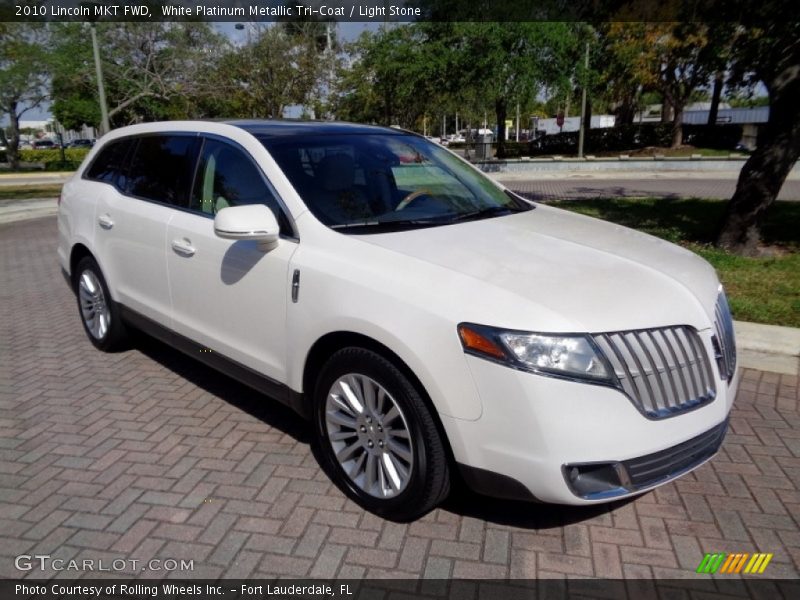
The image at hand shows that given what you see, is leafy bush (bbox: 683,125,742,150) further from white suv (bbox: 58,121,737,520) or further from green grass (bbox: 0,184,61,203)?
white suv (bbox: 58,121,737,520)

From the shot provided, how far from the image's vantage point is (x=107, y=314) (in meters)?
5.02

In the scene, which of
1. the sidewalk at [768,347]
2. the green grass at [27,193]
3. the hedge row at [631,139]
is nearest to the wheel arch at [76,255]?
the sidewalk at [768,347]

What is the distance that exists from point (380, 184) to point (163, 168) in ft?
5.37

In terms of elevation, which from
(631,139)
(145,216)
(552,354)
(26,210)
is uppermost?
(145,216)

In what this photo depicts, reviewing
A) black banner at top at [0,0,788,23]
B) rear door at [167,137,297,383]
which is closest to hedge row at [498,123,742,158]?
black banner at top at [0,0,788,23]

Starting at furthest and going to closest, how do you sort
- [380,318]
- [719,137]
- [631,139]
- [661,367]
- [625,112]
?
[625,112] < [631,139] < [719,137] < [380,318] < [661,367]

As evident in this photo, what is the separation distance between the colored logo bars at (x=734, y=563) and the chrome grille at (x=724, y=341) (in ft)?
2.49

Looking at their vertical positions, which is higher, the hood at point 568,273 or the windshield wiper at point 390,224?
the windshield wiper at point 390,224

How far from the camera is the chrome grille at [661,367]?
2395mm

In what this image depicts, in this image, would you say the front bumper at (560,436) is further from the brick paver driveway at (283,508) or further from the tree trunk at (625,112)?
the tree trunk at (625,112)

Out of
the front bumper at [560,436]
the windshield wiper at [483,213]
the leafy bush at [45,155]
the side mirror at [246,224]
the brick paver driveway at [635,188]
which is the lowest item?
the leafy bush at [45,155]

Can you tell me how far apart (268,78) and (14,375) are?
2936cm
